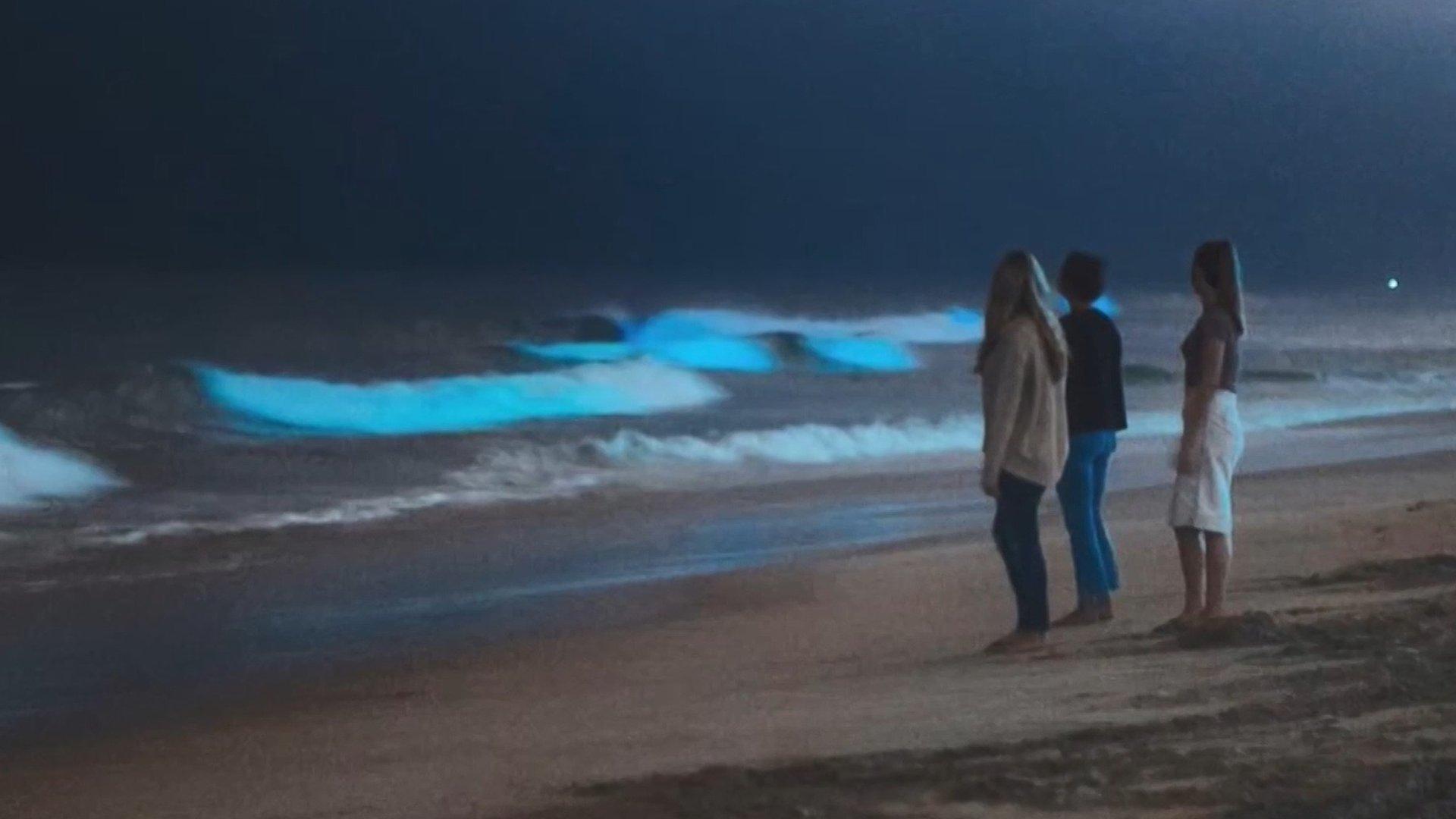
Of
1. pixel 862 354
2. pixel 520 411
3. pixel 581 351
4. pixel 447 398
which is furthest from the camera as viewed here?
pixel 862 354

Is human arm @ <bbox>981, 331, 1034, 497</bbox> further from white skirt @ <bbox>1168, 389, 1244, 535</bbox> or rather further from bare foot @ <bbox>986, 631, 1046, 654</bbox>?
white skirt @ <bbox>1168, 389, 1244, 535</bbox>

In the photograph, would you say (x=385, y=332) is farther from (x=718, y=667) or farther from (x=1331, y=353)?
(x=718, y=667)

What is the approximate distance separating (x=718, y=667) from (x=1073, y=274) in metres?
2.00

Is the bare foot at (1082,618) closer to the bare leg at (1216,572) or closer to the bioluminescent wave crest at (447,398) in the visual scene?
the bare leg at (1216,572)

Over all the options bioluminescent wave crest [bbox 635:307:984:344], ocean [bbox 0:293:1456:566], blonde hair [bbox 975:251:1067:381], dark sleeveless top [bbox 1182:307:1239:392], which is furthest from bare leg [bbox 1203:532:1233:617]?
bioluminescent wave crest [bbox 635:307:984:344]

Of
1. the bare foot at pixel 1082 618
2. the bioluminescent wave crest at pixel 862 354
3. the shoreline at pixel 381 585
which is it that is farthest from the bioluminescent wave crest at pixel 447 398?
the bare foot at pixel 1082 618

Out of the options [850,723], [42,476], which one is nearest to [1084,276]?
[850,723]

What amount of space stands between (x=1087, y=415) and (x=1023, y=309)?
905 millimetres

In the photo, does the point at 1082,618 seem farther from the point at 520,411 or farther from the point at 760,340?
the point at 760,340

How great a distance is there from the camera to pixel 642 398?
26.6 meters

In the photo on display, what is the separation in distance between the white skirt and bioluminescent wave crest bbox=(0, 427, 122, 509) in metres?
9.65

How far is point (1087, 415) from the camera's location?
25.9 feet

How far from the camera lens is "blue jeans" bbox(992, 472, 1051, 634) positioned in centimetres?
726

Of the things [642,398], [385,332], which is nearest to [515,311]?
[385,332]
